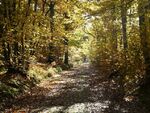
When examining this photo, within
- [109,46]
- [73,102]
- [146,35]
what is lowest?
[73,102]

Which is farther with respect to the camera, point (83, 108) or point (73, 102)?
point (73, 102)

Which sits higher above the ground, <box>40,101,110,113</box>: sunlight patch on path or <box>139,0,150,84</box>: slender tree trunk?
<box>139,0,150,84</box>: slender tree trunk

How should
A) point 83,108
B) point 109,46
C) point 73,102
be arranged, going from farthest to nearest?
point 109,46
point 73,102
point 83,108

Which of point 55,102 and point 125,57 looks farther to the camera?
point 125,57

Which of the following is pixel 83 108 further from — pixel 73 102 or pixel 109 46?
pixel 109 46

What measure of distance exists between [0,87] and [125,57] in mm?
7345

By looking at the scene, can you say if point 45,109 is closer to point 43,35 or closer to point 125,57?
point 125,57

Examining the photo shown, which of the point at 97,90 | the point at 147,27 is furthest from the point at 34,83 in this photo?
the point at 147,27

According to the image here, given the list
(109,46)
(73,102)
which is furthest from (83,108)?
(109,46)

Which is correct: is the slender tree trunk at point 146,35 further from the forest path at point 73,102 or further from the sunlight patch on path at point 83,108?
the sunlight patch on path at point 83,108

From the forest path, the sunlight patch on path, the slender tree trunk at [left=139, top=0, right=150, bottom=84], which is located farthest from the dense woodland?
the sunlight patch on path

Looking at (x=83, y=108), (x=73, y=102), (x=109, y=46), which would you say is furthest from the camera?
(x=109, y=46)

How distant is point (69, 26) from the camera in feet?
129

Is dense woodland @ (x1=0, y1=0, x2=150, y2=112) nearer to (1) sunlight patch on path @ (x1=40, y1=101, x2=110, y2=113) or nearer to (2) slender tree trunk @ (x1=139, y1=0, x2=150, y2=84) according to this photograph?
(2) slender tree trunk @ (x1=139, y1=0, x2=150, y2=84)
